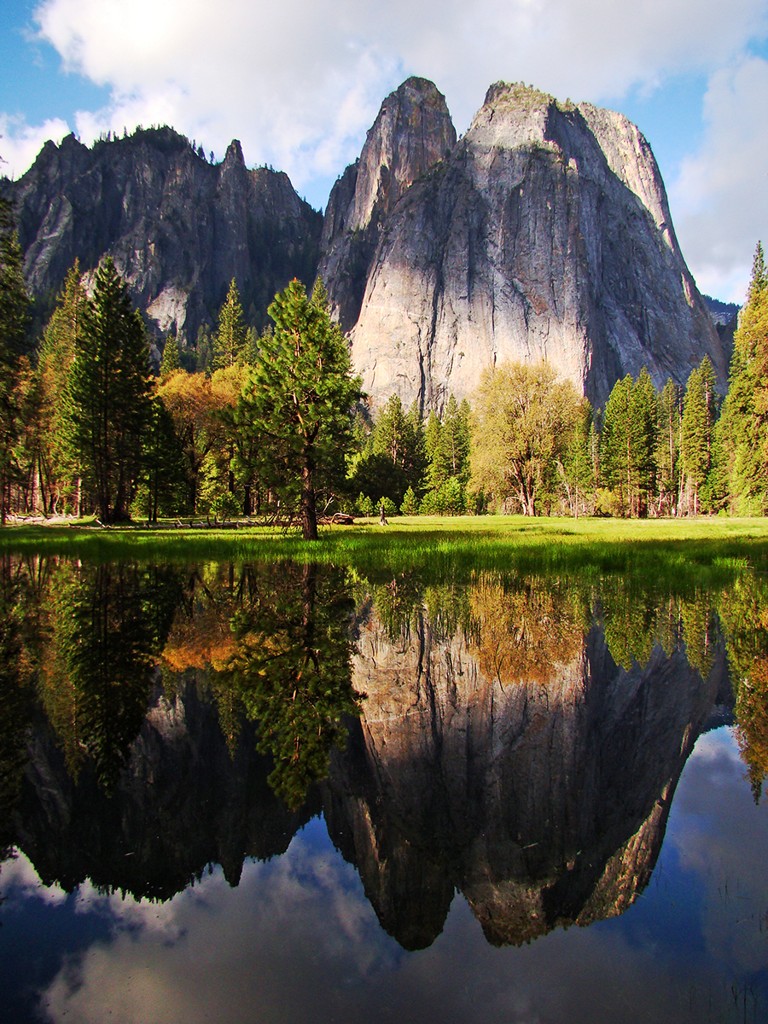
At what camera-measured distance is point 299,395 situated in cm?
2358

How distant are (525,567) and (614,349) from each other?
15889cm

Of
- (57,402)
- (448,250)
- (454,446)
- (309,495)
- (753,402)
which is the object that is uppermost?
(448,250)

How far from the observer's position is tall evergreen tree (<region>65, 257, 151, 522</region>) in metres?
41.9

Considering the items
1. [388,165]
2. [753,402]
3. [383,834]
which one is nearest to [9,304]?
[383,834]

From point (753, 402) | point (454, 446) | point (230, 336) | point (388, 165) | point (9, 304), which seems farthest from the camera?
point (388, 165)

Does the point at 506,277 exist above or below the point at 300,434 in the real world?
above

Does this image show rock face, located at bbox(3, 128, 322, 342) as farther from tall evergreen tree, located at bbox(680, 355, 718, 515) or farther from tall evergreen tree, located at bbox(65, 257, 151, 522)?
tall evergreen tree, located at bbox(680, 355, 718, 515)

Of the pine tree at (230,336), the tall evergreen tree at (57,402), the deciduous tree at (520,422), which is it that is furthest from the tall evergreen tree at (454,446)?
the tall evergreen tree at (57,402)

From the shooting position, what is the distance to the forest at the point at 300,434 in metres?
24.0

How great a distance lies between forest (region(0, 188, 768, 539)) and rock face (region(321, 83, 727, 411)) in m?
47.4

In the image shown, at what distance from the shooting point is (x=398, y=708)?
4586 millimetres

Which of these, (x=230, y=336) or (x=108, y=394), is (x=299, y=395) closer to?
(x=108, y=394)

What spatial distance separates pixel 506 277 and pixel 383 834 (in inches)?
6311

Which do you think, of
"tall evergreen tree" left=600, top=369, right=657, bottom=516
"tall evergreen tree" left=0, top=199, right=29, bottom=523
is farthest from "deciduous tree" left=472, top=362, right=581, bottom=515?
"tall evergreen tree" left=0, top=199, right=29, bottom=523
